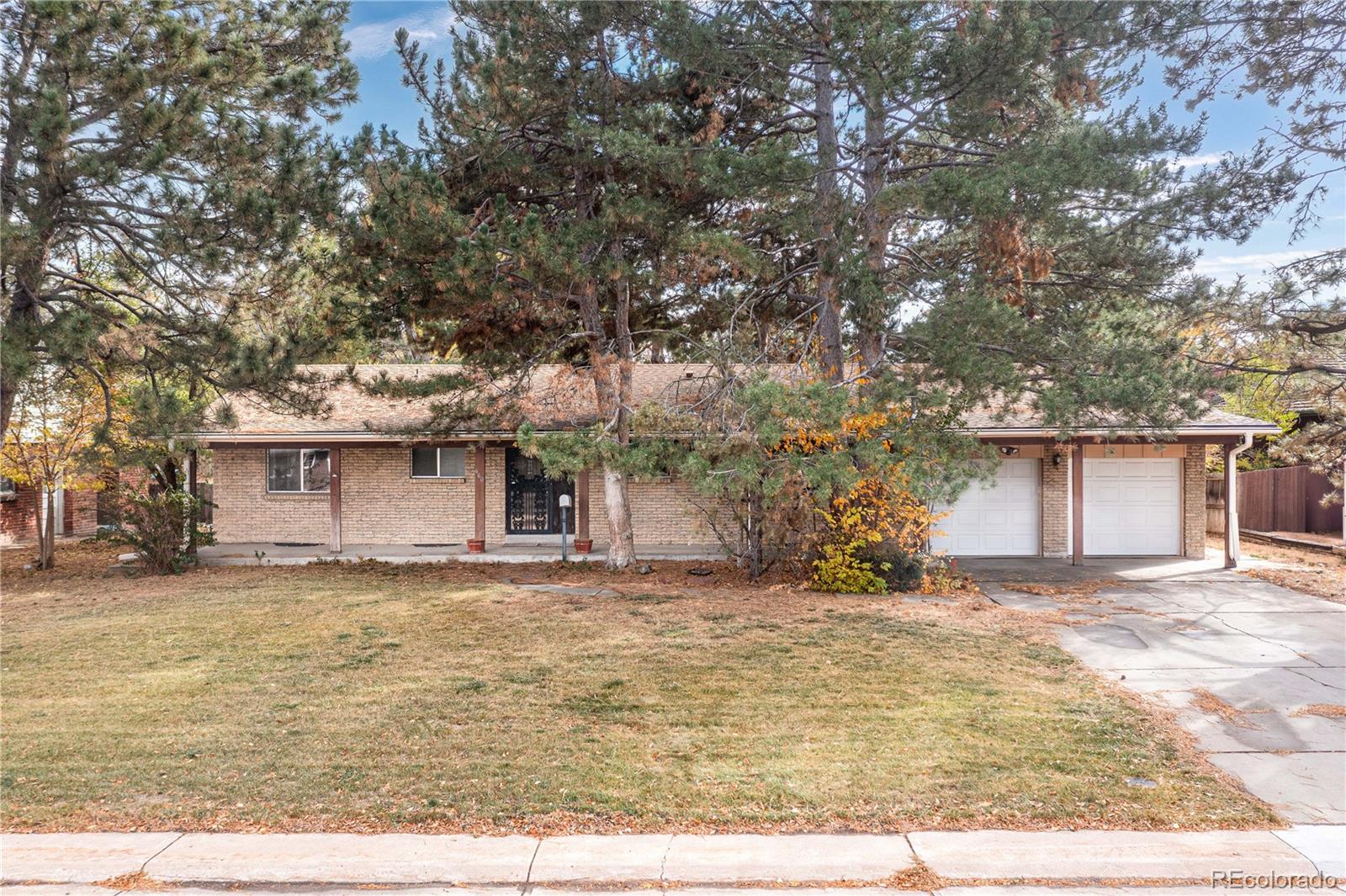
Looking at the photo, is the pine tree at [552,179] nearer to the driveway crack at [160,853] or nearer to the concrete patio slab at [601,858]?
the concrete patio slab at [601,858]

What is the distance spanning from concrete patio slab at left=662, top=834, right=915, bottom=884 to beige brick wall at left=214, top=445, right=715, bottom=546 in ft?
37.4

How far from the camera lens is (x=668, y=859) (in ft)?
13.6

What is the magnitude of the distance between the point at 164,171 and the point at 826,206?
27.7ft

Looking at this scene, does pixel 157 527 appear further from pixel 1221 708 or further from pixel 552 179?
pixel 1221 708

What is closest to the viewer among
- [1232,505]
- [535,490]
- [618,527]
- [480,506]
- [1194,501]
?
[618,527]

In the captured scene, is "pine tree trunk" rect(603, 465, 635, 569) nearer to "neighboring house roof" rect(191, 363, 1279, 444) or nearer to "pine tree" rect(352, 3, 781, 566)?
"neighboring house roof" rect(191, 363, 1279, 444)

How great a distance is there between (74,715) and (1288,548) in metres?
20.7

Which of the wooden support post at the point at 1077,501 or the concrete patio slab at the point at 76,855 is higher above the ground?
the wooden support post at the point at 1077,501

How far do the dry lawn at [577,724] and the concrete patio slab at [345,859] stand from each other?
15cm

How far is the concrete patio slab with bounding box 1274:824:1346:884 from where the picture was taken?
402 centimetres

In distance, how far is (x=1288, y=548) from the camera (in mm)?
16344


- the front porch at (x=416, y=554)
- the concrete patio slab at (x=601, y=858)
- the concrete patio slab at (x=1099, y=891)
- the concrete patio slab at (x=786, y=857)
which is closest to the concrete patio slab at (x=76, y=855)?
the concrete patio slab at (x=601, y=858)

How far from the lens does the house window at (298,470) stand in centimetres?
1648

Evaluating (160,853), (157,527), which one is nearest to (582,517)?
(157,527)
